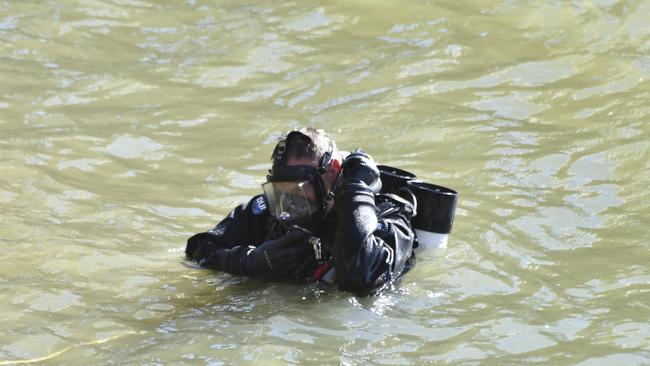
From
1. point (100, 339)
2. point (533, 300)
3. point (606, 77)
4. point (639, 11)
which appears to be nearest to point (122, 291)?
point (100, 339)

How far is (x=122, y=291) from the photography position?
202 inches

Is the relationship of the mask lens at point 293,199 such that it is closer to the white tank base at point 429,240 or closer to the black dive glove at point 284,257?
the black dive glove at point 284,257

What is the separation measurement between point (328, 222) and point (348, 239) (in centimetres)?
32

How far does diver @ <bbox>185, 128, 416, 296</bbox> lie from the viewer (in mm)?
4648

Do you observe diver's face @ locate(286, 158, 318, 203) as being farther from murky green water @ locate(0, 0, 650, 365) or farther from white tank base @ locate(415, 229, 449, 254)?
white tank base @ locate(415, 229, 449, 254)

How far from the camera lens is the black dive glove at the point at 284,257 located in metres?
4.82

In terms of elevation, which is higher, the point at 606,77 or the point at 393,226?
the point at 606,77

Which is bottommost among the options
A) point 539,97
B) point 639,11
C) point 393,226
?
point 393,226

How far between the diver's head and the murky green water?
43 centimetres

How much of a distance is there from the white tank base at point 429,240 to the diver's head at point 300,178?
581 mm

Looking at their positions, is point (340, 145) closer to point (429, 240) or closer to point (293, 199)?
point (429, 240)

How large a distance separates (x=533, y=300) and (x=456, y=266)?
536 millimetres

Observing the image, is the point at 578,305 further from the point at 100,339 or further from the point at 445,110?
the point at 445,110

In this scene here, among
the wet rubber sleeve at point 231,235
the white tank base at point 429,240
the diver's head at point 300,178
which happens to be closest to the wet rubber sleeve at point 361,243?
the diver's head at point 300,178
